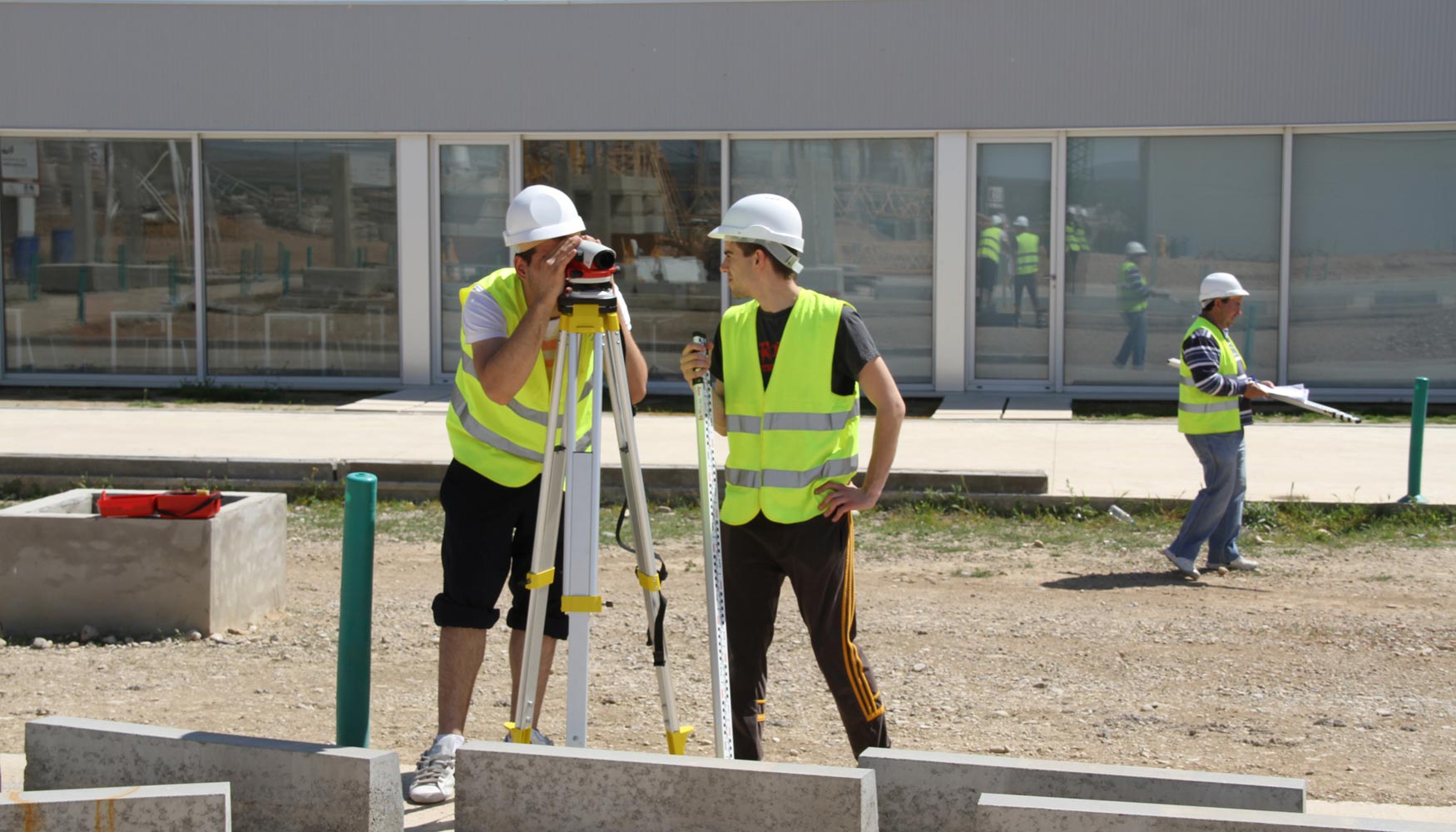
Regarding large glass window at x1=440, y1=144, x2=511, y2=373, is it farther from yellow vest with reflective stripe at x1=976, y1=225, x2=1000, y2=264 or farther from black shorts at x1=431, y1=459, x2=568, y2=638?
black shorts at x1=431, y1=459, x2=568, y2=638

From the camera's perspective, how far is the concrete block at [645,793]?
4.03 meters

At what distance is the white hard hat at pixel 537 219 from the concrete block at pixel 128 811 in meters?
1.77

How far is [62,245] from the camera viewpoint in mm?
16688

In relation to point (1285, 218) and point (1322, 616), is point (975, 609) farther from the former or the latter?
point (1285, 218)

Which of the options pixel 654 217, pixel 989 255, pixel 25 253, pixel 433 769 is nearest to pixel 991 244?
pixel 989 255

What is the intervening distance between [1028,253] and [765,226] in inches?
441

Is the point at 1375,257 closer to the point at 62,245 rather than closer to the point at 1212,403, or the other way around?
the point at 1212,403

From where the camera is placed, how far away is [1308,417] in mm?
13977

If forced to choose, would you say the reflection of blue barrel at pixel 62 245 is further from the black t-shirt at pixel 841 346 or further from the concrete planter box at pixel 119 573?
the black t-shirt at pixel 841 346

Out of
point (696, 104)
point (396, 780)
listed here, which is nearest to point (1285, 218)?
point (696, 104)

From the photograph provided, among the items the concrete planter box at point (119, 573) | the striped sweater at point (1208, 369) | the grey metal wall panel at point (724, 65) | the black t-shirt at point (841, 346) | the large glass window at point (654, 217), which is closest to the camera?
the black t-shirt at point (841, 346)

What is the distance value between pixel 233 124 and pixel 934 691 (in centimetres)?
1225

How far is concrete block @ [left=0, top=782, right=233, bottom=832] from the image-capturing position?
4027mm

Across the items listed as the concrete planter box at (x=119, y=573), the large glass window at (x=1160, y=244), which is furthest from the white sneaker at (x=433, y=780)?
the large glass window at (x=1160, y=244)
